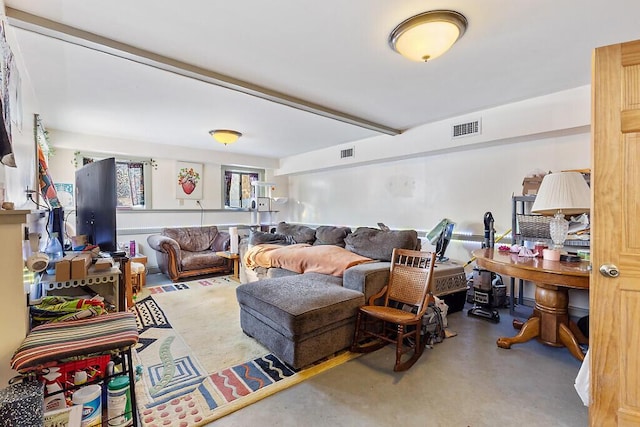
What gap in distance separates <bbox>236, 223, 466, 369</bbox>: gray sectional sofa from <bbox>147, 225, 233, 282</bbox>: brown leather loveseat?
89.0 inches

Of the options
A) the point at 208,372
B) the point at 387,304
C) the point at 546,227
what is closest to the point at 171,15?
the point at 208,372

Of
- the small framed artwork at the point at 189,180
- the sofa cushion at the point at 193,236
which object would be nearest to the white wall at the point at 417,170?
the small framed artwork at the point at 189,180

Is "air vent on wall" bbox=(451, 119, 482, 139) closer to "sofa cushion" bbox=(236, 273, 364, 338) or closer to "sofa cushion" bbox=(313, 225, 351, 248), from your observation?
"sofa cushion" bbox=(313, 225, 351, 248)

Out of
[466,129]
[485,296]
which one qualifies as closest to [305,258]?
[485,296]

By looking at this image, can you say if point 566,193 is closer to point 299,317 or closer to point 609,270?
point 609,270

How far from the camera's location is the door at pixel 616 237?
143 cm

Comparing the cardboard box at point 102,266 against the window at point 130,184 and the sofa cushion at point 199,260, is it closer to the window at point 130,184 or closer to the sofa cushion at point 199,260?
the sofa cushion at point 199,260

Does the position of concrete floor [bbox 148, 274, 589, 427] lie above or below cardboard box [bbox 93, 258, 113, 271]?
below

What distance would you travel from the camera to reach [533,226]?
3158 mm

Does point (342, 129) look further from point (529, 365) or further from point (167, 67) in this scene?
point (529, 365)

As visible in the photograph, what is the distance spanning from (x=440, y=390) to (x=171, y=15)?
2942 mm

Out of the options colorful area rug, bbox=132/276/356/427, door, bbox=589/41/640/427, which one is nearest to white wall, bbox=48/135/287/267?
colorful area rug, bbox=132/276/356/427

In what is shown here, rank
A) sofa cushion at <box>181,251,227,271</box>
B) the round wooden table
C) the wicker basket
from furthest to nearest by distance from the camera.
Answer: sofa cushion at <box>181,251,227,271</box> → the wicker basket → the round wooden table

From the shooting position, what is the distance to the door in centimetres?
143
